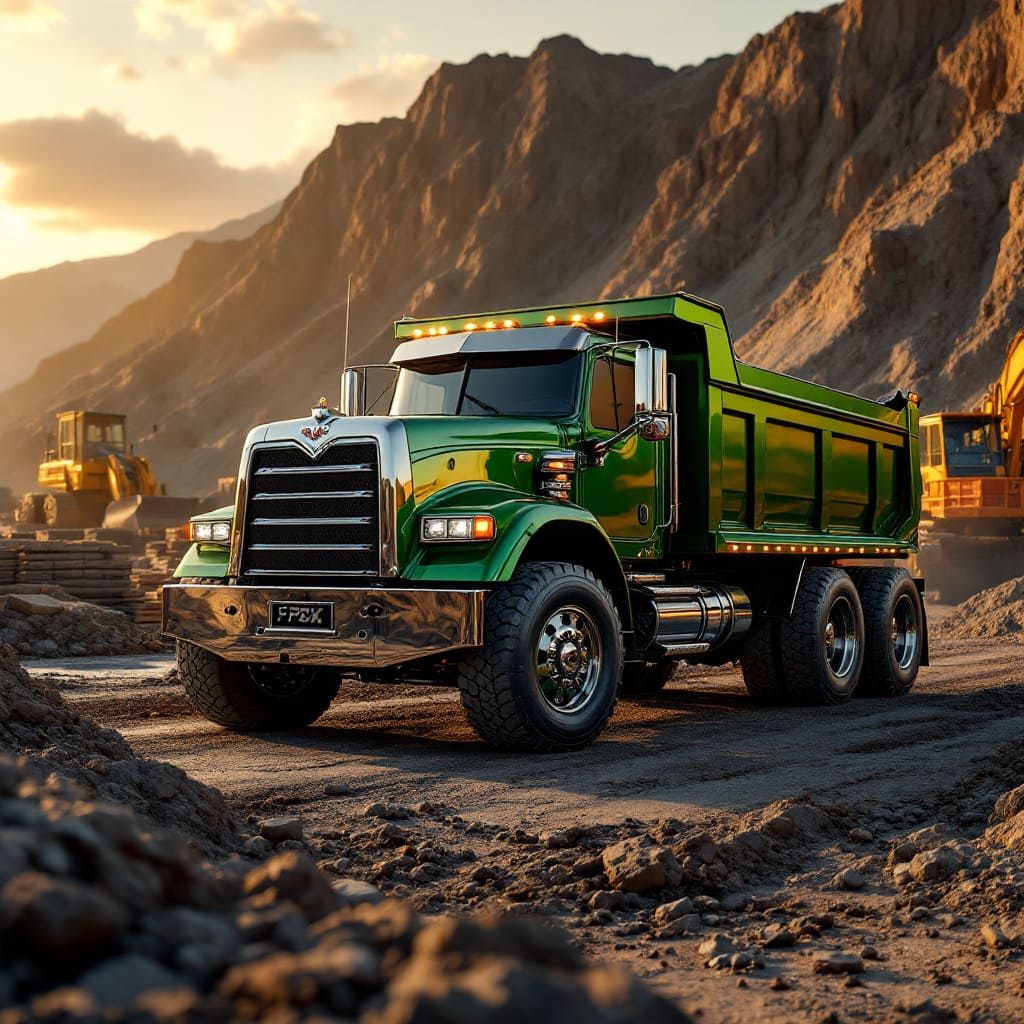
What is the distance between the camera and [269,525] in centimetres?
849

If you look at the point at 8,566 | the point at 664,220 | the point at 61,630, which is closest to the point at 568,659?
the point at 61,630

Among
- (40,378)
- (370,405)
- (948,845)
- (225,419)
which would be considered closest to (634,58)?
(225,419)

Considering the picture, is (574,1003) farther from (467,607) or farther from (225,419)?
(225,419)

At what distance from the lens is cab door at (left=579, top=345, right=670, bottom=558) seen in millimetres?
9227

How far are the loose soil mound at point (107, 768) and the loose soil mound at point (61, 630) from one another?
8024mm

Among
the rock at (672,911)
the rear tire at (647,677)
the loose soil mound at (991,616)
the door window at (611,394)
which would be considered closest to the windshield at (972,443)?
the loose soil mound at (991,616)

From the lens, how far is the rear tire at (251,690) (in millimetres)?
8898

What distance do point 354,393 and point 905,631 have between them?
248 inches

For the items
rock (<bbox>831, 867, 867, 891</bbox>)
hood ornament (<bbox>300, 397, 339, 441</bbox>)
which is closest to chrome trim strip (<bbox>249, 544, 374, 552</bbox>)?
hood ornament (<bbox>300, 397, 339, 441</bbox>)

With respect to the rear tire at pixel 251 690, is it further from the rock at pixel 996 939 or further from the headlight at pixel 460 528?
the rock at pixel 996 939

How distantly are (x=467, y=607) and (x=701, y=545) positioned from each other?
3.24 meters

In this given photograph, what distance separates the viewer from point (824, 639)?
11188 mm

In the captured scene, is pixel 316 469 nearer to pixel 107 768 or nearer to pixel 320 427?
pixel 320 427

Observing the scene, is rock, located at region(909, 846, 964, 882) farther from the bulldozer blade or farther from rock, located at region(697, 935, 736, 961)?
the bulldozer blade
